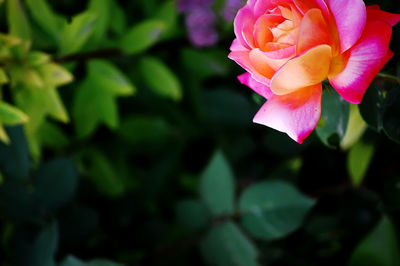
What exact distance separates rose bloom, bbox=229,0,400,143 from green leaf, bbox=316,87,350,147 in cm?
8

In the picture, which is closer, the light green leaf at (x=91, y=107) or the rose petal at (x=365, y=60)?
the rose petal at (x=365, y=60)

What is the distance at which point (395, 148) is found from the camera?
2.04 ft

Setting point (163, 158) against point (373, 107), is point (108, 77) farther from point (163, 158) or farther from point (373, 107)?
point (373, 107)

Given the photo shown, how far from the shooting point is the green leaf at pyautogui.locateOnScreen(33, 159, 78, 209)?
697 millimetres

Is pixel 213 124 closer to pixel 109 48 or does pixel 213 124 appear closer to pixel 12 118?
pixel 109 48

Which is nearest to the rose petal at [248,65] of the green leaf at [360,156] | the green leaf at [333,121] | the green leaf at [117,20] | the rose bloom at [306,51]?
the rose bloom at [306,51]

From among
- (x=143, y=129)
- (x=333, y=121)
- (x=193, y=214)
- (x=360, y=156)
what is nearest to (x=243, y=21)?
(x=333, y=121)

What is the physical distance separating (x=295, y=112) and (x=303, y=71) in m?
0.04

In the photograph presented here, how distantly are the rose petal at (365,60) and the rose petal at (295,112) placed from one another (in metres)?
0.02

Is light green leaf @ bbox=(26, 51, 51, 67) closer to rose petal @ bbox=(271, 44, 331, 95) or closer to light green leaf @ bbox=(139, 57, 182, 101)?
light green leaf @ bbox=(139, 57, 182, 101)

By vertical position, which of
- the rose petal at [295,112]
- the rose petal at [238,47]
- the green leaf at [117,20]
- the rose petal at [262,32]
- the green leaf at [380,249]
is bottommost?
the green leaf at [380,249]

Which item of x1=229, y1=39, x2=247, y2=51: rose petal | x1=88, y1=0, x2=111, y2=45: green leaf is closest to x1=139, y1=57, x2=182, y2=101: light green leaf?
x1=88, y1=0, x2=111, y2=45: green leaf

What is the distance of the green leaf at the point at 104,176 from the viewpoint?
34.9 inches

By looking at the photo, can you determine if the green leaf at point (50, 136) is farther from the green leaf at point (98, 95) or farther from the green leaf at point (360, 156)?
the green leaf at point (360, 156)
